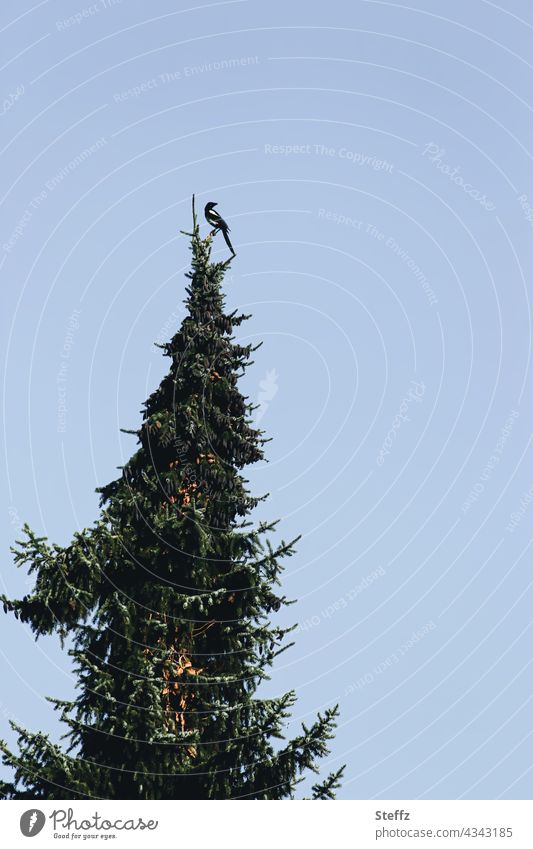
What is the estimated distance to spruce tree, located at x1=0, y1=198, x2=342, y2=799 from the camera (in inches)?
716

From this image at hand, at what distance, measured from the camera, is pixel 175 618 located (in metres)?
19.8

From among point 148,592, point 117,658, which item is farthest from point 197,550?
point 117,658

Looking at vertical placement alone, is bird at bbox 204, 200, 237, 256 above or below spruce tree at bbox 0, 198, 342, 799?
above
